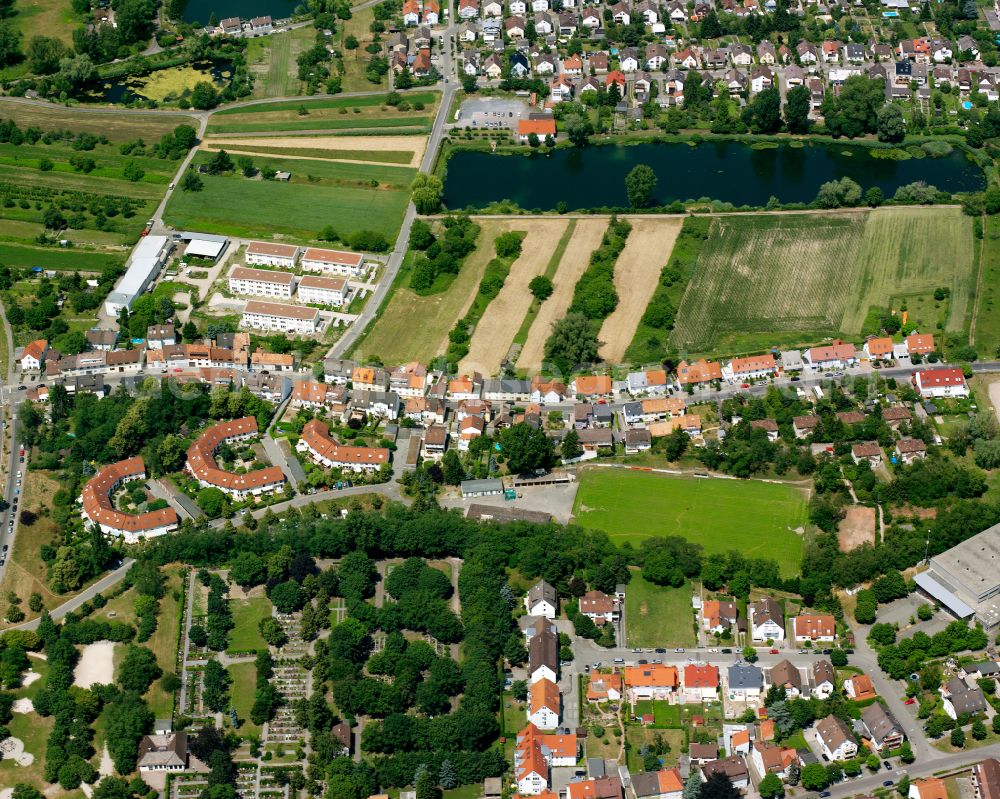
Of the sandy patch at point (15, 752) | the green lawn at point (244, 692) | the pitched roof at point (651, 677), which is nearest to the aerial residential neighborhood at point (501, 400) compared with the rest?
the pitched roof at point (651, 677)

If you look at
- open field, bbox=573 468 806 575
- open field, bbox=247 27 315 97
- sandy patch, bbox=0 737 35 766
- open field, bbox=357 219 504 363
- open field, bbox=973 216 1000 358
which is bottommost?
open field, bbox=973 216 1000 358

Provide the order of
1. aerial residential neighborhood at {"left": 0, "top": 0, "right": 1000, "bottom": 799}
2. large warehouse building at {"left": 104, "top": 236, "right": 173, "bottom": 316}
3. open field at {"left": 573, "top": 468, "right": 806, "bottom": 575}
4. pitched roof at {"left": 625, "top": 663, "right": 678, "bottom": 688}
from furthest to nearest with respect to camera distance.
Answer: large warehouse building at {"left": 104, "top": 236, "right": 173, "bottom": 316}
open field at {"left": 573, "top": 468, "right": 806, "bottom": 575}
pitched roof at {"left": 625, "top": 663, "right": 678, "bottom": 688}
aerial residential neighborhood at {"left": 0, "top": 0, "right": 1000, "bottom": 799}

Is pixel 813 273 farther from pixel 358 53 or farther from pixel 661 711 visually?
pixel 358 53

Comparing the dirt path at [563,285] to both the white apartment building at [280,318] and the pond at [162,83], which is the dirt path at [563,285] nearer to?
the white apartment building at [280,318]

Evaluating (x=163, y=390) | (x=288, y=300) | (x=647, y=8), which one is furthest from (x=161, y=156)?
(x=647, y=8)

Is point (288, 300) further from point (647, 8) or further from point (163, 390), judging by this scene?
point (647, 8)

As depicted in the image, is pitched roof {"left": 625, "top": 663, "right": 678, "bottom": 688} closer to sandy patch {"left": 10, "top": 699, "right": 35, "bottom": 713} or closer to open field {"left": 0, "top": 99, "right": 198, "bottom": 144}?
sandy patch {"left": 10, "top": 699, "right": 35, "bottom": 713}

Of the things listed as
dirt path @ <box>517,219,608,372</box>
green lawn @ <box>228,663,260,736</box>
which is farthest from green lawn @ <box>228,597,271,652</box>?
dirt path @ <box>517,219,608,372</box>
